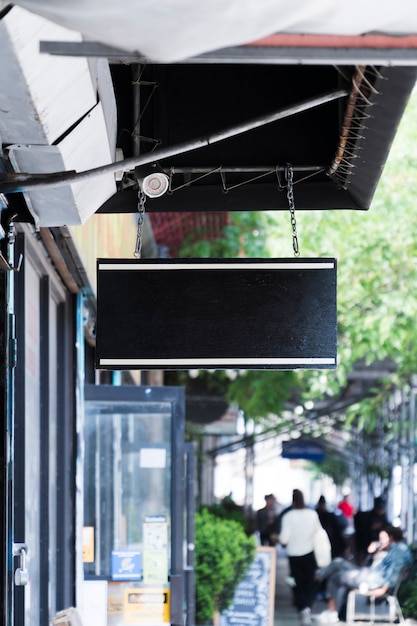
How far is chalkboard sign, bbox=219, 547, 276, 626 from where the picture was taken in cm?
1315

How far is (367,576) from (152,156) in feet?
39.7

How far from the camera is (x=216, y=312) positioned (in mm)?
4879

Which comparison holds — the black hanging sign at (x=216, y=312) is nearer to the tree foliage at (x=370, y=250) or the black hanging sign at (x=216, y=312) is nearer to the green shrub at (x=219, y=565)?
the green shrub at (x=219, y=565)

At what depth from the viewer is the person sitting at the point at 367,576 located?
584 inches

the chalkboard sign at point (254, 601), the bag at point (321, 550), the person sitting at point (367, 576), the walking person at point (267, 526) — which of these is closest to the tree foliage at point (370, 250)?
the bag at point (321, 550)

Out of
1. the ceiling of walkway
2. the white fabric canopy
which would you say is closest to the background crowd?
the ceiling of walkway

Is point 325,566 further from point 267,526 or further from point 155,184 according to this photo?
point 155,184

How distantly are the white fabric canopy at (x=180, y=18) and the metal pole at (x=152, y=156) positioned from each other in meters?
1.27

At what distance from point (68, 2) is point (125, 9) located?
120 millimetres

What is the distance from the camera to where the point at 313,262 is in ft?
15.9

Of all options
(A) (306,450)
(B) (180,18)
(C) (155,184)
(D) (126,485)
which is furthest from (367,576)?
(A) (306,450)

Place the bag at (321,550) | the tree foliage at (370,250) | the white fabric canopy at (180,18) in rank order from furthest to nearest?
the bag at (321,550) < the tree foliage at (370,250) < the white fabric canopy at (180,18)

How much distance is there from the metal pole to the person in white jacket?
39.8ft

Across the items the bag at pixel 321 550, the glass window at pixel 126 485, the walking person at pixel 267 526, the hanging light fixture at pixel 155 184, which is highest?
the hanging light fixture at pixel 155 184
